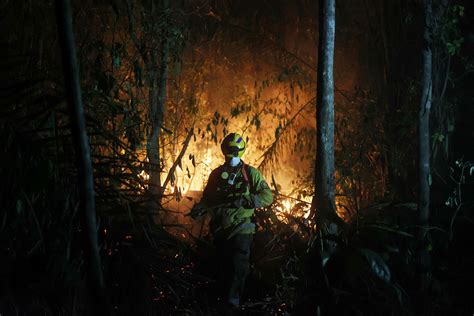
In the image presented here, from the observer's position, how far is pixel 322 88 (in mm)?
5742

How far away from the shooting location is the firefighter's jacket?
611 centimetres

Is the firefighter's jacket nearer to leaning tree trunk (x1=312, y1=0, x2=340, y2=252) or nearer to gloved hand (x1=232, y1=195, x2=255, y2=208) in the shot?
gloved hand (x1=232, y1=195, x2=255, y2=208)

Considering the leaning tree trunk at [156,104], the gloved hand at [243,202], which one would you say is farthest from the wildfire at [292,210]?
the leaning tree trunk at [156,104]

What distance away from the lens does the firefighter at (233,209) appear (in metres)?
6.09

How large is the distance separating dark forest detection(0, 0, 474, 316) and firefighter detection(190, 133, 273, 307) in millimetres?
20

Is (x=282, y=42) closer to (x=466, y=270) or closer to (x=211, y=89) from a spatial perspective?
(x=211, y=89)

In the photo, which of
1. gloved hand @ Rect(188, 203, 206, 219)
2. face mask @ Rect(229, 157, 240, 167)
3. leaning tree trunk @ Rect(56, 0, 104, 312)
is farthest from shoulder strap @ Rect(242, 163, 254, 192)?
leaning tree trunk @ Rect(56, 0, 104, 312)

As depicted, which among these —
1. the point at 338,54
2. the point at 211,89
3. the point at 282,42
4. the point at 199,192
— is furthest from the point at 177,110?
the point at 338,54

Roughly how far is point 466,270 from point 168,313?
3.64 metres

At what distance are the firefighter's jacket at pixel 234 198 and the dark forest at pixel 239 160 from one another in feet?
0.06

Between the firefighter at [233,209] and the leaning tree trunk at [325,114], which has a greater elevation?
the leaning tree trunk at [325,114]

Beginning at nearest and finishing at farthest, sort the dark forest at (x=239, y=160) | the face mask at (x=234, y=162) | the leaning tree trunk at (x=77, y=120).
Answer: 1. the leaning tree trunk at (x=77, y=120)
2. the dark forest at (x=239, y=160)
3. the face mask at (x=234, y=162)

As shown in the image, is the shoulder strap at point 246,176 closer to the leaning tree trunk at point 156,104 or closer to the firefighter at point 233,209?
the firefighter at point 233,209

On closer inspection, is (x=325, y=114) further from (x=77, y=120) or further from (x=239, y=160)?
(x=77, y=120)
